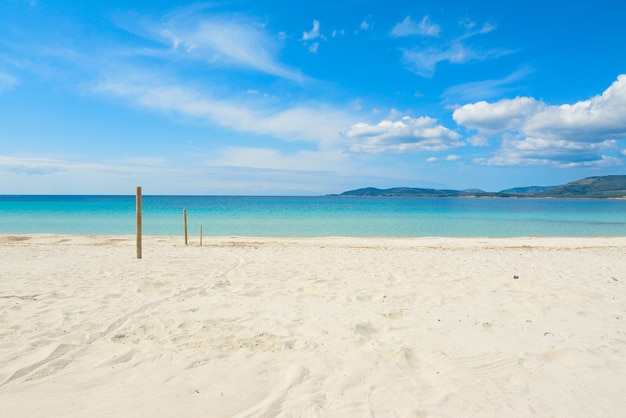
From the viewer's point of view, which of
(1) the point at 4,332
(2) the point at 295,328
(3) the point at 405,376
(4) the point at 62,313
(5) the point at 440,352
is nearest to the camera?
(3) the point at 405,376

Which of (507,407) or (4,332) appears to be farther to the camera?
(4,332)

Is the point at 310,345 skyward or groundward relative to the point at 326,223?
skyward

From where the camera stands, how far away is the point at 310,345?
439 cm

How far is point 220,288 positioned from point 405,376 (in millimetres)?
4439

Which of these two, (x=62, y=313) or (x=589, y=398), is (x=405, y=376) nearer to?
(x=589, y=398)

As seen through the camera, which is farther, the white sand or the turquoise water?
the turquoise water

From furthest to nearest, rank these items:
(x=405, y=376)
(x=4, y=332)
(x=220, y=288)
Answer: (x=220, y=288) < (x=4, y=332) < (x=405, y=376)

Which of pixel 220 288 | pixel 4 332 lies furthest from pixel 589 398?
pixel 4 332

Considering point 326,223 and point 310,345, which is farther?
point 326,223

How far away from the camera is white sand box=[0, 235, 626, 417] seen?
3197 mm

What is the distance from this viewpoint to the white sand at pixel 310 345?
3.20 metres

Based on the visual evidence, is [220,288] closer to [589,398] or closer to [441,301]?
[441,301]

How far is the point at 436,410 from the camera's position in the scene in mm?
3090

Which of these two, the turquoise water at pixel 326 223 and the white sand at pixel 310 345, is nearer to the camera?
the white sand at pixel 310 345
